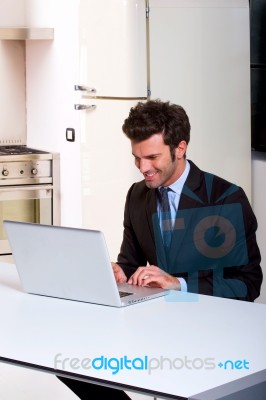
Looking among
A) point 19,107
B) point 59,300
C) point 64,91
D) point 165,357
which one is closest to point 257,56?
point 64,91

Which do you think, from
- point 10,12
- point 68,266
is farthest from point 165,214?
point 10,12

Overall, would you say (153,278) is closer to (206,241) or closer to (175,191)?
(206,241)

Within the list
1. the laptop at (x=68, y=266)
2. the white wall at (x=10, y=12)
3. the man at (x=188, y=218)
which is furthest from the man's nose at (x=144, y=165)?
the white wall at (x=10, y=12)

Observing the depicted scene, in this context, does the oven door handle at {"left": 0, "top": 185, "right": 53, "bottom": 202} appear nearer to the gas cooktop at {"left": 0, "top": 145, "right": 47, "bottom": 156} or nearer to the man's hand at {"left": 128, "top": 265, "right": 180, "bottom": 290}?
the gas cooktop at {"left": 0, "top": 145, "right": 47, "bottom": 156}

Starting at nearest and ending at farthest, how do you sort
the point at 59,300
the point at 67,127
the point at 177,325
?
the point at 177,325 < the point at 59,300 < the point at 67,127

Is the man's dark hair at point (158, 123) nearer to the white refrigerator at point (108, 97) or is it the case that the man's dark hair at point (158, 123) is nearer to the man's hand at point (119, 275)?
the man's hand at point (119, 275)

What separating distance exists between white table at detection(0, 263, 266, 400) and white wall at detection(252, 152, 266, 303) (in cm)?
227

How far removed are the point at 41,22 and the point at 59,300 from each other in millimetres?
3126

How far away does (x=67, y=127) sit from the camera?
558cm

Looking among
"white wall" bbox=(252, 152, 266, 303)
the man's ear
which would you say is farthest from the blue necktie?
"white wall" bbox=(252, 152, 266, 303)

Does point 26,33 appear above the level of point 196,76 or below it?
above

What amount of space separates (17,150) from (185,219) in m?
2.71

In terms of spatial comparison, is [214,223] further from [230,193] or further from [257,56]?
[257,56]

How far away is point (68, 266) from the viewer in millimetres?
2928
